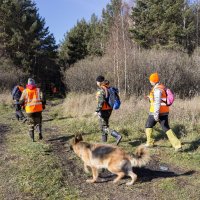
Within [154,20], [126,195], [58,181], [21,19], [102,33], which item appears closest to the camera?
[126,195]

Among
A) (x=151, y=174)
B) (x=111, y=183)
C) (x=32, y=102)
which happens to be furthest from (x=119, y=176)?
(x=32, y=102)

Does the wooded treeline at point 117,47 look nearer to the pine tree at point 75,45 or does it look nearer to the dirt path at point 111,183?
the pine tree at point 75,45

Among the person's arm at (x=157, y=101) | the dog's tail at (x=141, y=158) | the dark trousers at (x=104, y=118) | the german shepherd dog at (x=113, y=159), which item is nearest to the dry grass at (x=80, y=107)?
the dark trousers at (x=104, y=118)

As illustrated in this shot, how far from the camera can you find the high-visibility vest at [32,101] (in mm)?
9031

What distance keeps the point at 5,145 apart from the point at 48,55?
27.3 meters

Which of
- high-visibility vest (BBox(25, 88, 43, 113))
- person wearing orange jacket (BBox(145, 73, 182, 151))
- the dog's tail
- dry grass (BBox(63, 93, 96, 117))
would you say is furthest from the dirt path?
dry grass (BBox(63, 93, 96, 117))

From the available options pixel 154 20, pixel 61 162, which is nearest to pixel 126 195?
pixel 61 162

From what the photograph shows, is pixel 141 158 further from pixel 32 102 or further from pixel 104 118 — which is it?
pixel 32 102

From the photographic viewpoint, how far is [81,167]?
6875 millimetres

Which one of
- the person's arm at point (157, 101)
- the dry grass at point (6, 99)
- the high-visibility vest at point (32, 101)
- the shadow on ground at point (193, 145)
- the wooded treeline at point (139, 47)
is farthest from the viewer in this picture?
the wooded treeline at point (139, 47)

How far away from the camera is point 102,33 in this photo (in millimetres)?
38188

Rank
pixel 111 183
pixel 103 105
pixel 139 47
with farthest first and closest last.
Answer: pixel 139 47
pixel 103 105
pixel 111 183

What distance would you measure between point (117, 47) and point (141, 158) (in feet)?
51.2

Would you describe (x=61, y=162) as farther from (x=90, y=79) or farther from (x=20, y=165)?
(x=90, y=79)
